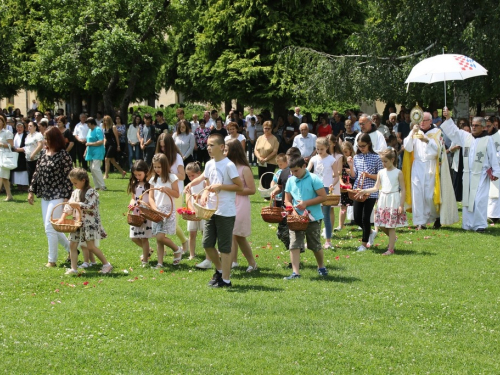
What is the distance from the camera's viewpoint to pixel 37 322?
8344 mm

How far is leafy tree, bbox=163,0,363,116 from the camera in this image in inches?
1237

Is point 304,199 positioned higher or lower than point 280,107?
lower

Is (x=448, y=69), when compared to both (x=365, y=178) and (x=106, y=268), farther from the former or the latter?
(x=106, y=268)

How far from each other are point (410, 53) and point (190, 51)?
21939 mm

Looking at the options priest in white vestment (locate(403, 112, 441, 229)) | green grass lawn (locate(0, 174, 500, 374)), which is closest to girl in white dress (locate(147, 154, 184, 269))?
green grass lawn (locate(0, 174, 500, 374))

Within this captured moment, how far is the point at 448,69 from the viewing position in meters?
14.7

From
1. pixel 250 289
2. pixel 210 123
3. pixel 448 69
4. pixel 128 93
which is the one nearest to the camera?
pixel 250 289

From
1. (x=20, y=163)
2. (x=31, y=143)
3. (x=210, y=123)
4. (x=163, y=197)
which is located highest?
(x=210, y=123)

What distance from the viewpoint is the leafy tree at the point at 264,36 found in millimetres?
31422

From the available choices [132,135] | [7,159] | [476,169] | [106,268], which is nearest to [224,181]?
[106,268]

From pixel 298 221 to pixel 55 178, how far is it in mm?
3658

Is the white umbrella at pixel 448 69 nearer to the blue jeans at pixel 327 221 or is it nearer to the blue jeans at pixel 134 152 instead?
the blue jeans at pixel 327 221

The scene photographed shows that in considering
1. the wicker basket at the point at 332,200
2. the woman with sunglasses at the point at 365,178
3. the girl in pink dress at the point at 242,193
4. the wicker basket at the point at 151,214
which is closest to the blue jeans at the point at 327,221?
the woman with sunglasses at the point at 365,178

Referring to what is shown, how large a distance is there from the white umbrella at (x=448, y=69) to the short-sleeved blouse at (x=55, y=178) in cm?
711
